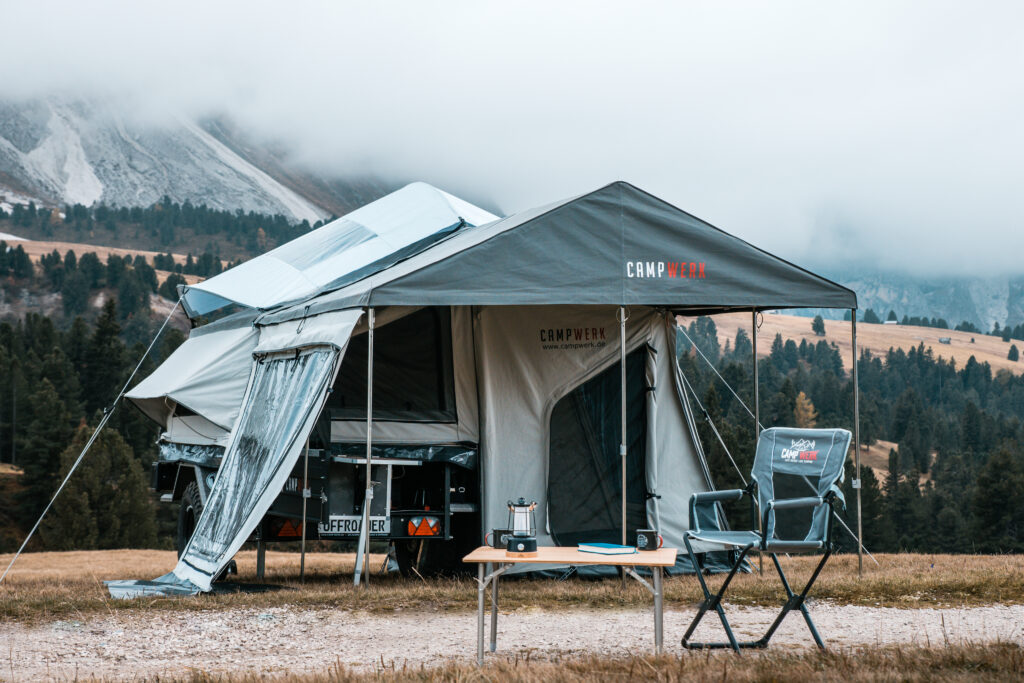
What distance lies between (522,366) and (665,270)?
1696mm

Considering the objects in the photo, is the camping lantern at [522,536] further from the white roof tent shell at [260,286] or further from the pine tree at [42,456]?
the pine tree at [42,456]

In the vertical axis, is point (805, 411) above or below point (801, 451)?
above

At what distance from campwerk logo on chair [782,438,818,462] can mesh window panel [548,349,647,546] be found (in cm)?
345

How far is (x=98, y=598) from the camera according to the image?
7.16 m

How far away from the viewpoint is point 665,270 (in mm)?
8039

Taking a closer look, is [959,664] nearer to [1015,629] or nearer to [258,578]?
[1015,629]

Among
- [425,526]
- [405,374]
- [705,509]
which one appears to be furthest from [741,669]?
[405,374]

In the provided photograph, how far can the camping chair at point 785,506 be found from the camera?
5.11 m

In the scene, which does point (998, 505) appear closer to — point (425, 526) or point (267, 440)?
point (425, 526)

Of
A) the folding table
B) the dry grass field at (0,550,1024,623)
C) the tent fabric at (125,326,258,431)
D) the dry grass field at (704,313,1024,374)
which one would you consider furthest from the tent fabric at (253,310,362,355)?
the dry grass field at (704,313,1024,374)

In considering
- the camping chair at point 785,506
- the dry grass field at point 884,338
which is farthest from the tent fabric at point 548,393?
the dry grass field at point 884,338

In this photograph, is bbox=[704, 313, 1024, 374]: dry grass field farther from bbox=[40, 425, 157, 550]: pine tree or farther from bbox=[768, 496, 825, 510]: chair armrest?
bbox=[768, 496, 825, 510]: chair armrest

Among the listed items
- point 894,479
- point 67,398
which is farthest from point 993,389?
point 67,398

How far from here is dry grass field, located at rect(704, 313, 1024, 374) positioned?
14600 centimetres
